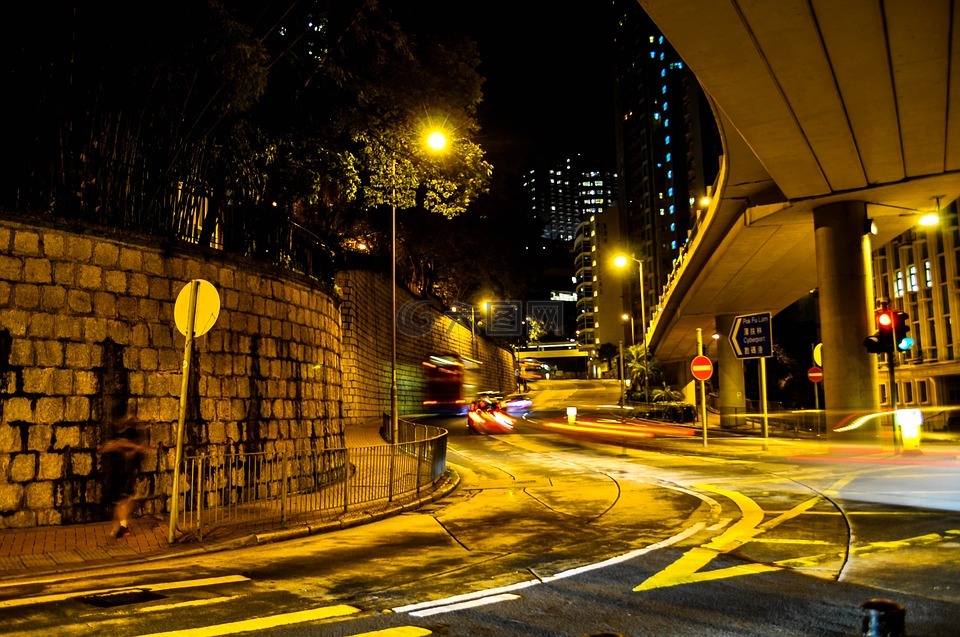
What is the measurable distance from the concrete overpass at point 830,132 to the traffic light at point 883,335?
4812mm

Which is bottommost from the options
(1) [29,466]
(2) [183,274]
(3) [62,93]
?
(1) [29,466]

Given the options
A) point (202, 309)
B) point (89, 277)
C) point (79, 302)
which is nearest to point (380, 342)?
point (89, 277)

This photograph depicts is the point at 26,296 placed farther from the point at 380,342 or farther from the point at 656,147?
the point at 656,147

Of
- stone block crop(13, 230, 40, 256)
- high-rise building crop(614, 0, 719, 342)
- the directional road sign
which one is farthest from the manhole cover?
high-rise building crop(614, 0, 719, 342)

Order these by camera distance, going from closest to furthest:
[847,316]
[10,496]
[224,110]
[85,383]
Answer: [10,496], [85,383], [224,110], [847,316]

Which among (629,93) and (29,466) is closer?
(29,466)

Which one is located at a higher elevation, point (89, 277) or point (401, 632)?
point (89, 277)

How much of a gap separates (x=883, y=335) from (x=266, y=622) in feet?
52.7

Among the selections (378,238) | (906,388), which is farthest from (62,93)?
(906,388)

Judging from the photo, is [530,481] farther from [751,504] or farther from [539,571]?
[539,571]

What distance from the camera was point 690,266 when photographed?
114 feet

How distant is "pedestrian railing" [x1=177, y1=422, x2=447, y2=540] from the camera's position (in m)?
10.2

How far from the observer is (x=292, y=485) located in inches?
524

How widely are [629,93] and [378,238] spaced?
108m
